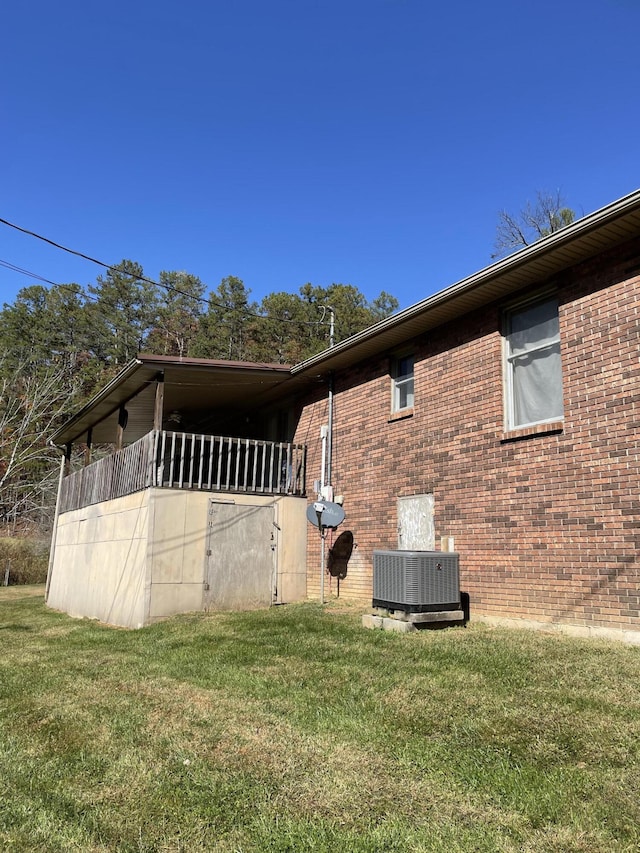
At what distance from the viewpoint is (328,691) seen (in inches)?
208

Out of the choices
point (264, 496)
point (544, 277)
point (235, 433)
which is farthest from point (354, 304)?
point (544, 277)

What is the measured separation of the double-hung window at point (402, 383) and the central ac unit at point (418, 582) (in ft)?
11.1

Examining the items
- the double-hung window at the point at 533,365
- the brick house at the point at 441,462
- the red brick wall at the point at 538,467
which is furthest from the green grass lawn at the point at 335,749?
the double-hung window at the point at 533,365

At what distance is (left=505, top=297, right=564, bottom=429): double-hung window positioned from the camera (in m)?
8.19

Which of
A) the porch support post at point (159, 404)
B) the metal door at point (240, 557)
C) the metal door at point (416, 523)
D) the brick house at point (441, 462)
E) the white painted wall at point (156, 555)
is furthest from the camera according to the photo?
the porch support post at point (159, 404)

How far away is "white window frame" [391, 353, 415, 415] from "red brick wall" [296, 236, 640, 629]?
0.96 ft

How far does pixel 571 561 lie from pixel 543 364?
2572 mm

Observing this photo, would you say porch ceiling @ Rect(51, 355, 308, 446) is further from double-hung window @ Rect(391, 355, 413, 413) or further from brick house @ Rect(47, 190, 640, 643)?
double-hung window @ Rect(391, 355, 413, 413)

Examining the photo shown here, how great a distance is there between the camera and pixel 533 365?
8.50 m

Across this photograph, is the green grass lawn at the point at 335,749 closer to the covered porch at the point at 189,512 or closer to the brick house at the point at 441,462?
the brick house at the point at 441,462

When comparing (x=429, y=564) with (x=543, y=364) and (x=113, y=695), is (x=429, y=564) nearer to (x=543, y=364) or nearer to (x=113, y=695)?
(x=543, y=364)

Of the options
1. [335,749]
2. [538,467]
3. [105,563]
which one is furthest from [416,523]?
[105,563]

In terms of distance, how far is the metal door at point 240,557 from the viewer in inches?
446

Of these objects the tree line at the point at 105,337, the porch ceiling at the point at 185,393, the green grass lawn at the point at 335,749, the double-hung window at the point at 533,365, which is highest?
the tree line at the point at 105,337
